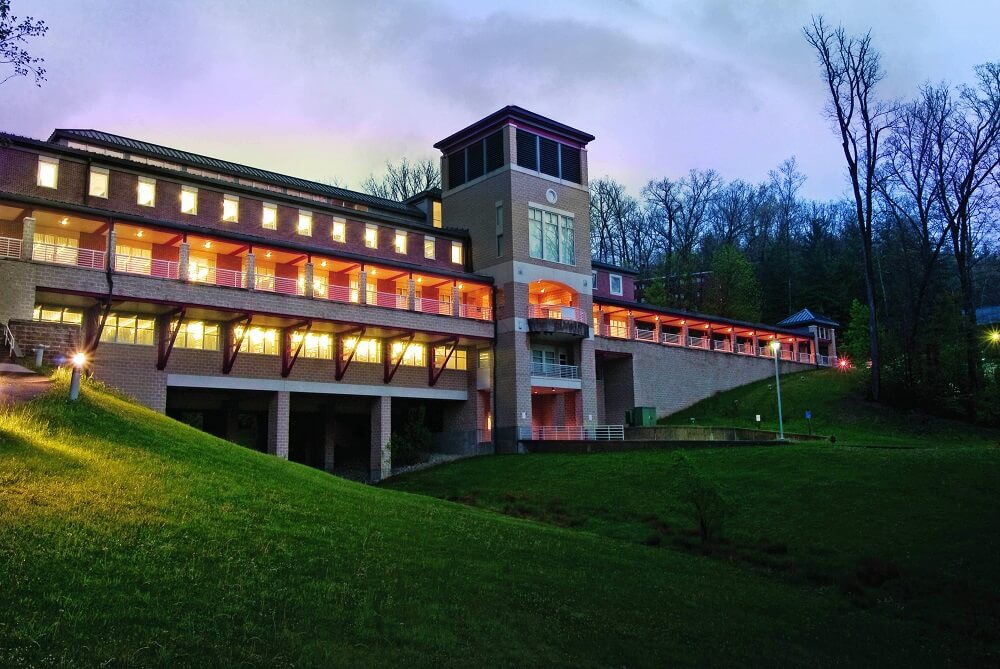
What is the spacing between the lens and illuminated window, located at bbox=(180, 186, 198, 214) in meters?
36.4

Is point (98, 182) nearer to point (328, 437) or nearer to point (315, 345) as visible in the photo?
point (315, 345)

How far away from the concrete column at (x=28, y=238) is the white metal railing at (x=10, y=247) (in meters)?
0.67

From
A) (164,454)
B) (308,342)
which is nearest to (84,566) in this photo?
(164,454)

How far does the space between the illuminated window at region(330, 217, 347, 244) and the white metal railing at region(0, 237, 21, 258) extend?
1443 cm

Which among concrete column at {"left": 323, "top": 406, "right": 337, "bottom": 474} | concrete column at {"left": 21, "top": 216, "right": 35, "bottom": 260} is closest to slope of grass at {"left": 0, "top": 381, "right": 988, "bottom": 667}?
concrete column at {"left": 21, "top": 216, "right": 35, "bottom": 260}

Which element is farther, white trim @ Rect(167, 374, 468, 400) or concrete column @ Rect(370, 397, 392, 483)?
concrete column @ Rect(370, 397, 392, 483)

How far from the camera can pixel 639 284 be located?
8050 cm

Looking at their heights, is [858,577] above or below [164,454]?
below

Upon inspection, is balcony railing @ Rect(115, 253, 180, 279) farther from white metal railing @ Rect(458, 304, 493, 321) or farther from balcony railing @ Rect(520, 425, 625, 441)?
balcony railing @ Rect(520, 425, 625, 441)

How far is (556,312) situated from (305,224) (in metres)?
14.6

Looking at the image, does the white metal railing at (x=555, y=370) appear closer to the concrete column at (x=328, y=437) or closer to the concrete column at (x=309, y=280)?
the concrete column at (x=328, y=437)

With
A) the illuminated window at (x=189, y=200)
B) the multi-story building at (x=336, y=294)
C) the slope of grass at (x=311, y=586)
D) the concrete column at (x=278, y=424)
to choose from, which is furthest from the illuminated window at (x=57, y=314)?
the slope of grass at (x=311, y=586)

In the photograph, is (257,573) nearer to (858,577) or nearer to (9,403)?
(9,403)

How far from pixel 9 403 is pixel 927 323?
47590 mm
